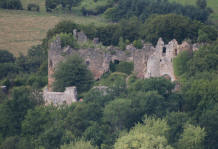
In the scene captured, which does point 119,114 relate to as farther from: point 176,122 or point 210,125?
point 210,125

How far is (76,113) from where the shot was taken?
157 feet

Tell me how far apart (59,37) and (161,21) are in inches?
422

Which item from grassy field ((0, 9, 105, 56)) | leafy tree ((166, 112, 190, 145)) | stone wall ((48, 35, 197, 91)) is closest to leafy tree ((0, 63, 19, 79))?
stone wall ((48, 35, 197, 91))

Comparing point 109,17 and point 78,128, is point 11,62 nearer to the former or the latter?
point 109,17

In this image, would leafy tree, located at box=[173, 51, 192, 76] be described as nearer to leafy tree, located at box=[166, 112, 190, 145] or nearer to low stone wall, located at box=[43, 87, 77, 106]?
leafy tree, located at box=[166, 112, 190, 145]

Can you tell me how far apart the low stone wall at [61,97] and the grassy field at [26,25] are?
91.7ft

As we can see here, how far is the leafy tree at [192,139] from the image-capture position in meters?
45.9

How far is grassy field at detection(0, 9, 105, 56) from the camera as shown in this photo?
263ft

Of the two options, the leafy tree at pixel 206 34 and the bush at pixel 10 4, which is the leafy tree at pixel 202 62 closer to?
the leafy tree at pixel 206 34

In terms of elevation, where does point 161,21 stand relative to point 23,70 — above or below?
above

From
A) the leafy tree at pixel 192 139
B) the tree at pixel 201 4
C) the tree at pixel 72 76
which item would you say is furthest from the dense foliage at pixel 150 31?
the tree at pixel 201 4

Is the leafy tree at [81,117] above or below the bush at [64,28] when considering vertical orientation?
below

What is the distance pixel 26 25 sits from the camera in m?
83.6

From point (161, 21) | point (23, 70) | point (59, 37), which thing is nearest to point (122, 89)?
point (59, 37)
